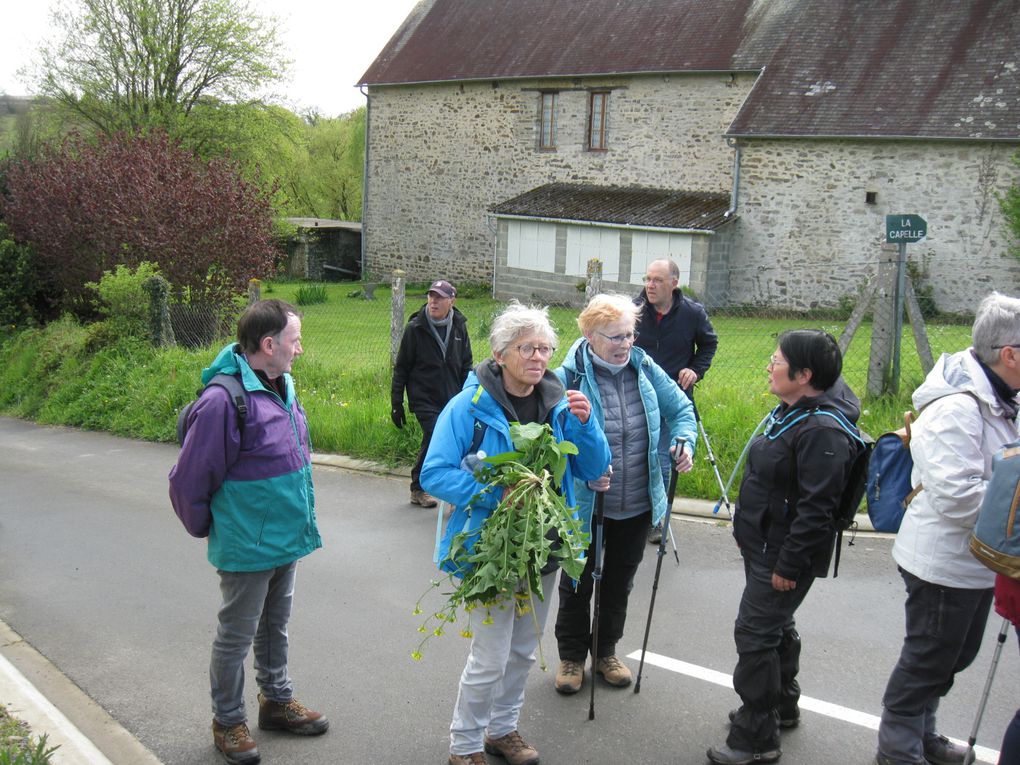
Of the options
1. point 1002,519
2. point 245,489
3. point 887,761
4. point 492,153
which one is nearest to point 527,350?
point 245,489

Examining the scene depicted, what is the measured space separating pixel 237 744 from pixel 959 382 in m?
3.33

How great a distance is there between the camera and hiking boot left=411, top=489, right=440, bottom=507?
331 inches

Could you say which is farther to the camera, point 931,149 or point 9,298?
point 931,149

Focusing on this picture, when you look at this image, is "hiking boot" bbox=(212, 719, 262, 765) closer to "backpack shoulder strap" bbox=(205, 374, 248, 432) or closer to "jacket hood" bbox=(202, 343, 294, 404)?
"backpack shoulder strap" bbox=(205, 374, 248, 432)

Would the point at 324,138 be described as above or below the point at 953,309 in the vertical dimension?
above

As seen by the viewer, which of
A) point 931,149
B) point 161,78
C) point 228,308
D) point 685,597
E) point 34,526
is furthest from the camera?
point 161,78

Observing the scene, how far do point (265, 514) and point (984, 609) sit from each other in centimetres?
296

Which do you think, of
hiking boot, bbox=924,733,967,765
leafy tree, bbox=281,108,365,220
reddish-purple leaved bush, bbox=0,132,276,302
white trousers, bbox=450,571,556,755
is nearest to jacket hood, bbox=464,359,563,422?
white trousers, bbox=450,571,556,755

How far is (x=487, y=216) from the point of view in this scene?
32062mm

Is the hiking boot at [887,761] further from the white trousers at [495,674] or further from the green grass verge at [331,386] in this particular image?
the green grass verge at [331,386]

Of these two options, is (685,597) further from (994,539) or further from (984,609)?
(994,539)

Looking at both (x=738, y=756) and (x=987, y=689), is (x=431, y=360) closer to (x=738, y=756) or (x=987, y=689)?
(x=738, y=756)

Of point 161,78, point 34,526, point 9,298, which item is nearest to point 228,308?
point 9,298

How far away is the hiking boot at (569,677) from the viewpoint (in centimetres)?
495
